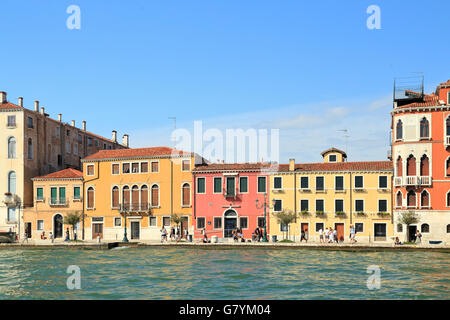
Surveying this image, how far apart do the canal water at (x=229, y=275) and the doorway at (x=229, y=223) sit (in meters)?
9.70

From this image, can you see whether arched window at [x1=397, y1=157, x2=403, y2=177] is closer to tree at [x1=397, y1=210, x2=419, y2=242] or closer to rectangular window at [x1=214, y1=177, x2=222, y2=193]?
tree at [x1=397, y1=210, x2=419, y2=242]

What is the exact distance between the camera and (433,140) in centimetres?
4119

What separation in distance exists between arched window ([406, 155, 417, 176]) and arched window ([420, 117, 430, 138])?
6.21 feet

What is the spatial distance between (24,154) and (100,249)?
52.9 feet

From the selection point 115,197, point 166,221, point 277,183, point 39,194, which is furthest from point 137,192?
point 277,183

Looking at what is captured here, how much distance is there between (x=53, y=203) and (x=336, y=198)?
2602 cm

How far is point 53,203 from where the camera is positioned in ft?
164

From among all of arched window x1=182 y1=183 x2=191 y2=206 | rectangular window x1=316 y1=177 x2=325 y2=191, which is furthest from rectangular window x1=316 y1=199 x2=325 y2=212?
arched window x1=182 y1=183 x2=191 y2=206

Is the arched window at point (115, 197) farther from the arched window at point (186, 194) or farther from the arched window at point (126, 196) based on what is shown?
the arched window at point (186, 194)

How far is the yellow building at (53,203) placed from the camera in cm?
4972

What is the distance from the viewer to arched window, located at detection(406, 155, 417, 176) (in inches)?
1641

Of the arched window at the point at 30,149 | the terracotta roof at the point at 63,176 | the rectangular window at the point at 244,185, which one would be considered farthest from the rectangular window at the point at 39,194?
the rectangular window at the point at 244,185
